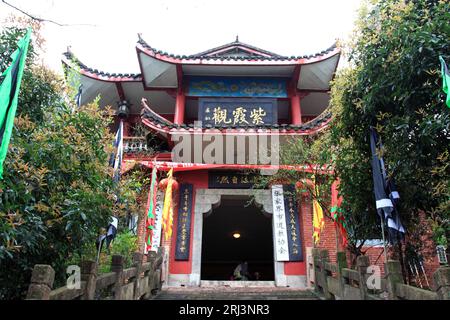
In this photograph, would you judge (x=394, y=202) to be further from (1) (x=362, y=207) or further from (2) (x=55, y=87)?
(2) (x=55, y=87)

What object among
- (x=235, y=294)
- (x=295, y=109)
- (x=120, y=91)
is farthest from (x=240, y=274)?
(x=120, y=91)

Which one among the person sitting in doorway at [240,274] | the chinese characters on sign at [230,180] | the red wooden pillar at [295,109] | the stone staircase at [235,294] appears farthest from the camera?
the person sitting in doorway at [240,274]

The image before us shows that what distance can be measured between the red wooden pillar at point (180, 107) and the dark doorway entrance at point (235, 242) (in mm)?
3653

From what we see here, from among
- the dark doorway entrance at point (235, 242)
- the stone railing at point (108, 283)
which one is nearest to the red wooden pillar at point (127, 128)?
the dark doorway entrance at point (235, 242)

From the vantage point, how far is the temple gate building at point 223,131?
904 cm

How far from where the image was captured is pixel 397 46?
12.8 ft

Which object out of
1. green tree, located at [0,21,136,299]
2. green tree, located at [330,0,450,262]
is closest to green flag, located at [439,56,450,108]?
green tree, located at [330,0,450,262]

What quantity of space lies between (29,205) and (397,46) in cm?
433

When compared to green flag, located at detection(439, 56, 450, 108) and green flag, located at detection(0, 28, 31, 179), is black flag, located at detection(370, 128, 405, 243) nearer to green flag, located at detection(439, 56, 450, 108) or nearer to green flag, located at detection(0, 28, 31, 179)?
green flag, located at detection(439, 56, 450, 108)

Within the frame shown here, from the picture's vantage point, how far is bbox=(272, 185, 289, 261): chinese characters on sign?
8.88m

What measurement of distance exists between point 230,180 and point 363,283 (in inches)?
218

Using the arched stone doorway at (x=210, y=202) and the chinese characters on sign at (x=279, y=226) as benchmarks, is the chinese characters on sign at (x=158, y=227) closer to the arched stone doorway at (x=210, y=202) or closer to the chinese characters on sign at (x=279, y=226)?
the arched stone doorway at (x=210, y=202)

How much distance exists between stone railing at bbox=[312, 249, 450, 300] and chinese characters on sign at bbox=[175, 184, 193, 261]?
10.7 ft
